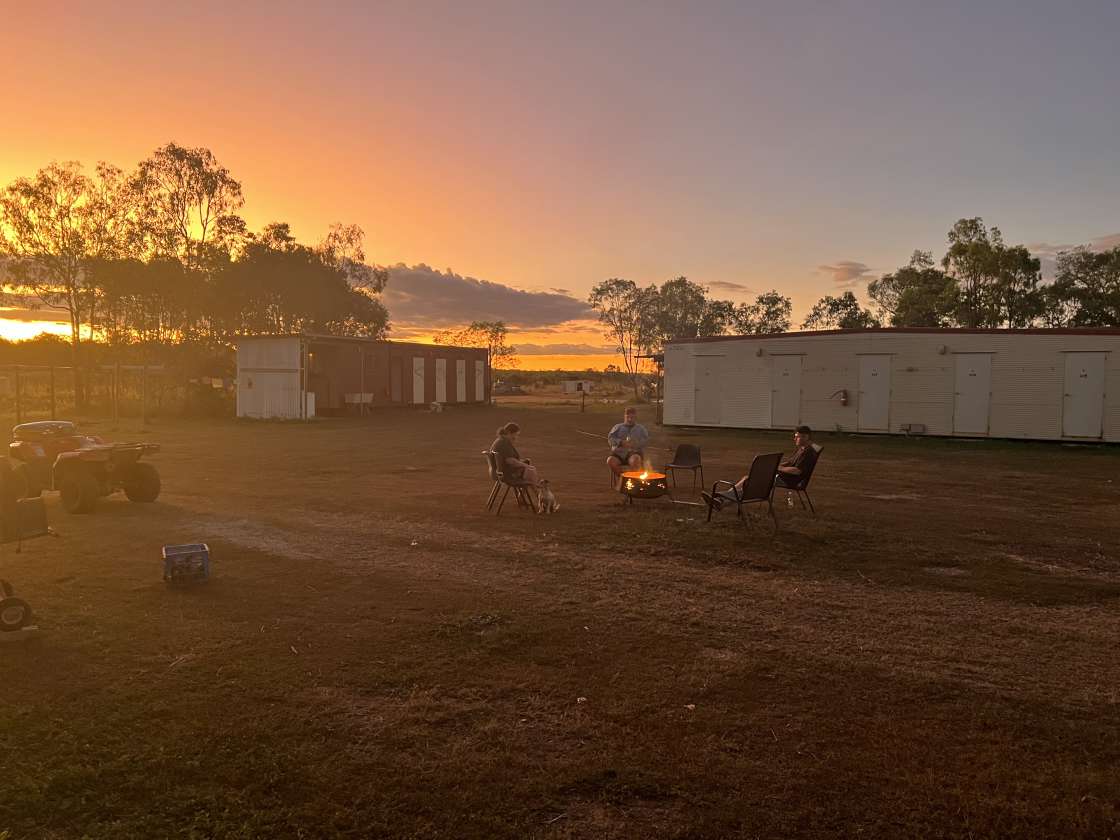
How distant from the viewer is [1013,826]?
2740mm

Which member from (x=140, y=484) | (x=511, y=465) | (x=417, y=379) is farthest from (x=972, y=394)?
(x=417, y=379)

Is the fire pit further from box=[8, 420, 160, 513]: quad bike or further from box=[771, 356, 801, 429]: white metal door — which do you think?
box=[771, 356, 801, 429]: white metal door

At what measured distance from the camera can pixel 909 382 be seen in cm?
2111

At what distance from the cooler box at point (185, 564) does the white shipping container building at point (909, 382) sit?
65.7ft

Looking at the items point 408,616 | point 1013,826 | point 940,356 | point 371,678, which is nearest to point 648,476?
point 408,616

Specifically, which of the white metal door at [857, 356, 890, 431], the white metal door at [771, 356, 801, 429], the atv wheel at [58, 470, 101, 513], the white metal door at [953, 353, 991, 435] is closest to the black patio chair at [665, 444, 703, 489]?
the atv wheel at [58, 470, 101, 513]

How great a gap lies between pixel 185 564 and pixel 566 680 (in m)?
3.66

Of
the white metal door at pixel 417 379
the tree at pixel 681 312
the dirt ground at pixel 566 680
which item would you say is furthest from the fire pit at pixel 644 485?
the tree at pixel 681 312

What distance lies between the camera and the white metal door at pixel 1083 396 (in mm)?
19141

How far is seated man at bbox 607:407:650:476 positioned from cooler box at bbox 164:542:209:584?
6.30m

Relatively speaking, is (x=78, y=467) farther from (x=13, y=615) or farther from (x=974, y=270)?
(x=974, y=270)

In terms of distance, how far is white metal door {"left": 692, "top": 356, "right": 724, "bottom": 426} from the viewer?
2394cm

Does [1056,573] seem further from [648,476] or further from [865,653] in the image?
[648,476]

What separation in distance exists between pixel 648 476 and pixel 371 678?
5.90 metres
